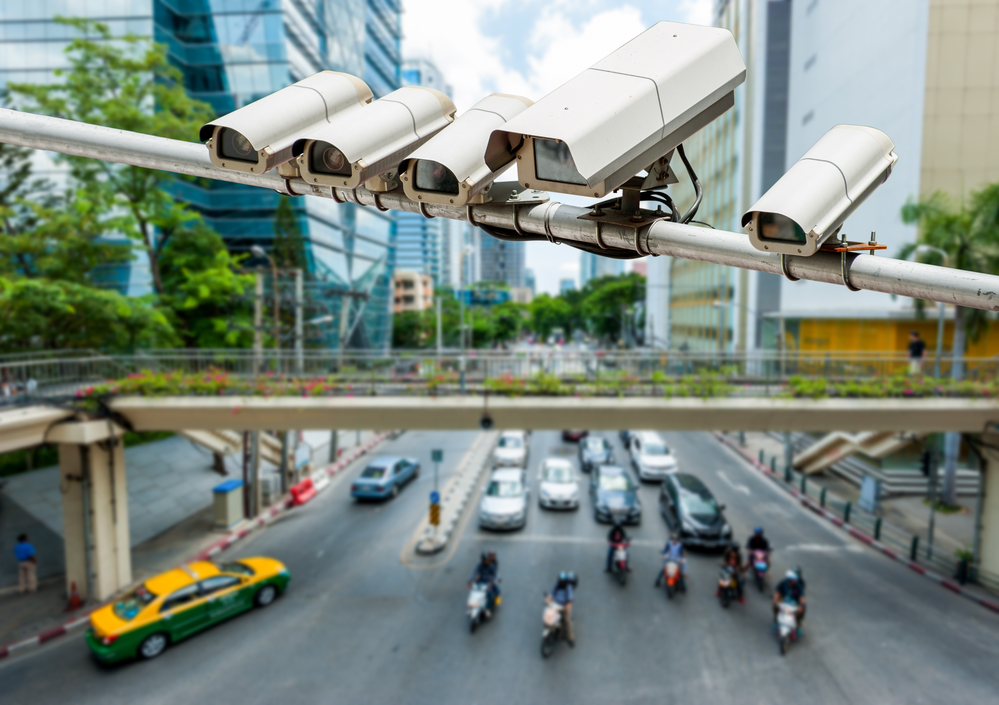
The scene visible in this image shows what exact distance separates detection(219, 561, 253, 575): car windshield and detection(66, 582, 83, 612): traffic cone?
3226 millimetres

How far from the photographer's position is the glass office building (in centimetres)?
3203

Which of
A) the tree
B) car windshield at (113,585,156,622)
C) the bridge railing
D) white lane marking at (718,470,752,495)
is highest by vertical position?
the tree

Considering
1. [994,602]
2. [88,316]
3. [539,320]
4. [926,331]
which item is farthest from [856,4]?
[539,320]

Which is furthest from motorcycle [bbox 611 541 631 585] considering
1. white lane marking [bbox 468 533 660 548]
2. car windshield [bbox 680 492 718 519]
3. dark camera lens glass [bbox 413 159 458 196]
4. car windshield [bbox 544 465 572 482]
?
dark camera lens glass [bbox 413 159 458 196]

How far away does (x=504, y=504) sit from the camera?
15.9 metres

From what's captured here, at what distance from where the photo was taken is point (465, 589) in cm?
1230

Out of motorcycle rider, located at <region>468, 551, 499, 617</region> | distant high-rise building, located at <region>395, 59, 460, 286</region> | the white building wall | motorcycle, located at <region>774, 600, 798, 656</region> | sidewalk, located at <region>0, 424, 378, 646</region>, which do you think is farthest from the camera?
distant high-rise building, located at <region>395, 59, 460, 286</region>

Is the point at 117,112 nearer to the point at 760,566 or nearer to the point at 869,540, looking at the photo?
the point at 760,566

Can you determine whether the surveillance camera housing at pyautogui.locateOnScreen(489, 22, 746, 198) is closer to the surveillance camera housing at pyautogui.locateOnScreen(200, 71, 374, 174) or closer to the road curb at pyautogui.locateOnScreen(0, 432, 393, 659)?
the surveillance camera housing at pyautogui.locateOnScreen(200, 71, 374, 174)

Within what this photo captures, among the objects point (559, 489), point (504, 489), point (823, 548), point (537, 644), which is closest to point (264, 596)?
point (537, 644)

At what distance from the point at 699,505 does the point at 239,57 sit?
124ft

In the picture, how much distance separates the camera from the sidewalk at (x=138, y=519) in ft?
38.1

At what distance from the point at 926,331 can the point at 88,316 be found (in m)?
29.7

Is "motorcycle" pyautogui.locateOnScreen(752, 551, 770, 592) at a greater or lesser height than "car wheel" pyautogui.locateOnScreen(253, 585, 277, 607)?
greater
